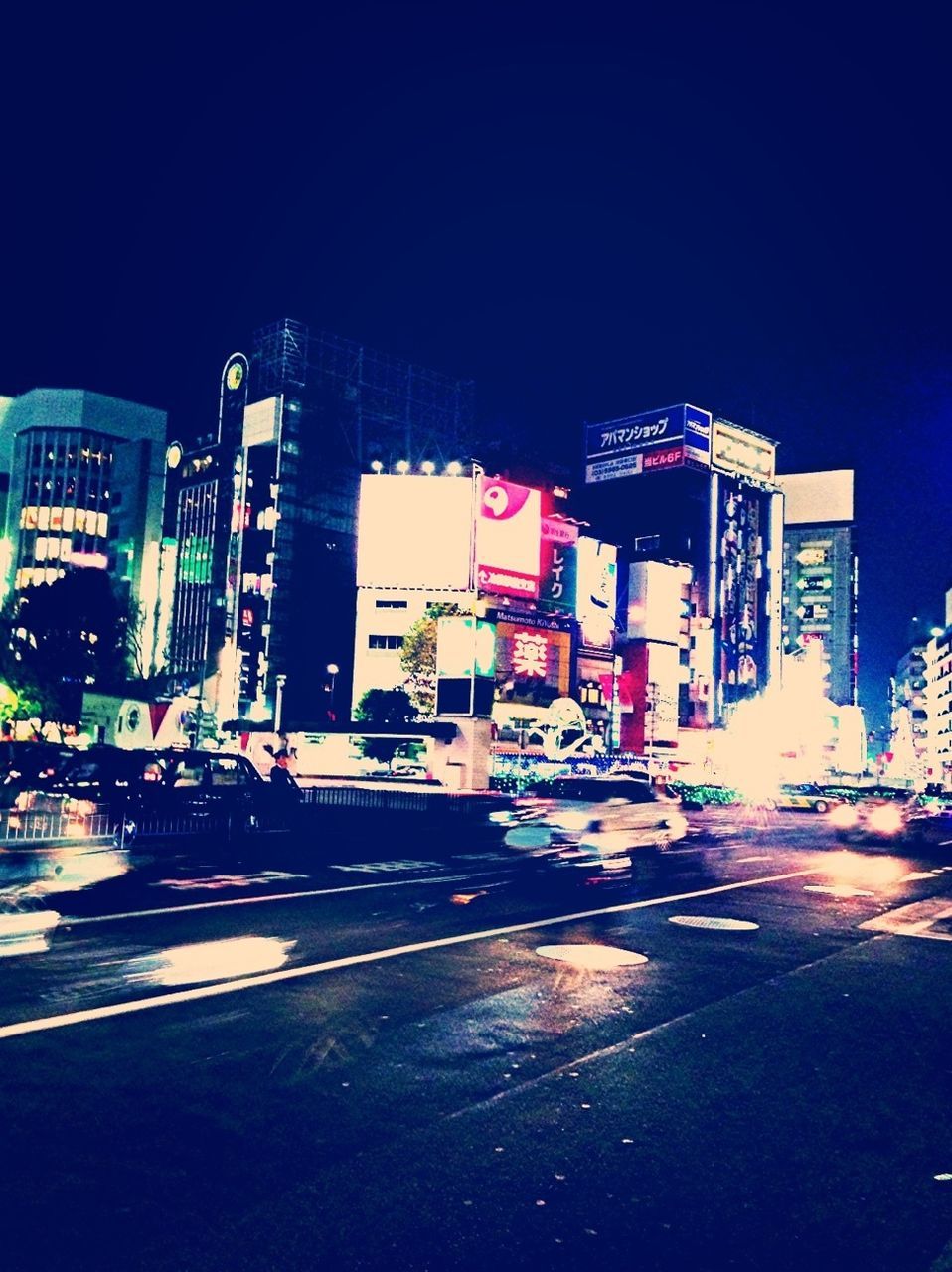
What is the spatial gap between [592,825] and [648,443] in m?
93.4

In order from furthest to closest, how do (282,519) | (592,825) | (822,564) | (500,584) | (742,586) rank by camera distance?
(822,564) → (742,586) → (282,519) → (500,584) → (592,825)

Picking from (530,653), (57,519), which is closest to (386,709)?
(530,653)

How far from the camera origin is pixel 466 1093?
18.2 feet

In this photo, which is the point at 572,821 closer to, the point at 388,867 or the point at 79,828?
the point at 388,867

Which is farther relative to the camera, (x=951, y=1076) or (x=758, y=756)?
(x=758, y=756)

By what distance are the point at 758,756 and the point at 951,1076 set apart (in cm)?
10138

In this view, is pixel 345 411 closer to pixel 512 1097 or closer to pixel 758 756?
pixel 758 756

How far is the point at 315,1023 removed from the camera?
6.79m

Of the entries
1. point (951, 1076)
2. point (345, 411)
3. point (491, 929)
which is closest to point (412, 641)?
point (345, 411)

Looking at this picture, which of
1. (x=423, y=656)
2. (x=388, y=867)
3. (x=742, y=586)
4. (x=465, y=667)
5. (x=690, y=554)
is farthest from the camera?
(x=742, y=586)

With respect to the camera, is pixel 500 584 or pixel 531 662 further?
pixel 531 662

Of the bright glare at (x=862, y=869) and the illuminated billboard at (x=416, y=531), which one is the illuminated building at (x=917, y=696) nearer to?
the illuminated billboard at (x=416, y=531)

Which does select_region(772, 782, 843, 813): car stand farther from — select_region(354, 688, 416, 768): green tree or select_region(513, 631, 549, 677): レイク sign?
select_region(513, 631, 549, 677): レイク sign

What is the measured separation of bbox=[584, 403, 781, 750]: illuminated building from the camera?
9800 centimetres
